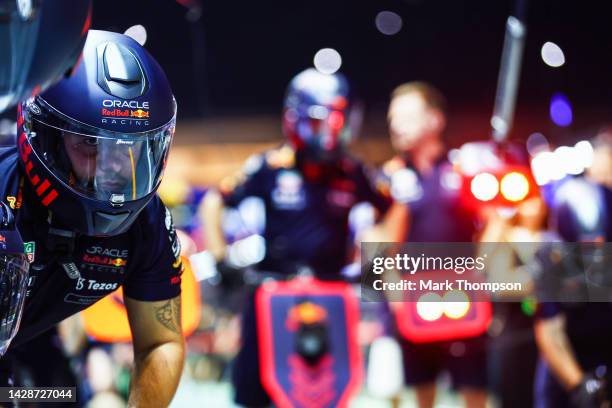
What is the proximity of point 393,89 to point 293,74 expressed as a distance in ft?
1.91

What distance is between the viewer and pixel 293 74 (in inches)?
215

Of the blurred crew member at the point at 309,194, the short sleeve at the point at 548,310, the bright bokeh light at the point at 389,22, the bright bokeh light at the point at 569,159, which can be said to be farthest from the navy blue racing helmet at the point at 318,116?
the short sleeve at the point at 548,310

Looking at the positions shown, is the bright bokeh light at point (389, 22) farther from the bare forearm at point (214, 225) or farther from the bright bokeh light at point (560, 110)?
the bare forearm at point (214, 225)

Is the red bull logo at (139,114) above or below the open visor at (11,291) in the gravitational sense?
above

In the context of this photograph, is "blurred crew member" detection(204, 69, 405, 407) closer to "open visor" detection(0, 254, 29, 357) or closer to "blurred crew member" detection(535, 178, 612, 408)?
"blurred crew member" detection(535, 178, 612, 408)

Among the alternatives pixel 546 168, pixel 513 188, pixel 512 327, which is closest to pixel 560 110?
pixel 546 168

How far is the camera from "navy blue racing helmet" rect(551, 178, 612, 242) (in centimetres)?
406

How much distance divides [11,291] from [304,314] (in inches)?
97.9

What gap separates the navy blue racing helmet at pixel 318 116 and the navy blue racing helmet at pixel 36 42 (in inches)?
124

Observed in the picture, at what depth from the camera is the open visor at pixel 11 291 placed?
1794 mm

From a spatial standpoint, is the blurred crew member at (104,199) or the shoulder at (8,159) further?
the shoulder at (8,159)

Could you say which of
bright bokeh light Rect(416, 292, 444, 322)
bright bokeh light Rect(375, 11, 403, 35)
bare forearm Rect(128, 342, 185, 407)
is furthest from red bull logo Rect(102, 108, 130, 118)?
bright bokeh light Rect(375, 11, 403, 35)

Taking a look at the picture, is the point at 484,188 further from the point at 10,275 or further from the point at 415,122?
the point at 10,275

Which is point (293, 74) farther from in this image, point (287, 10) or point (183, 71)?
point (183, 71)
